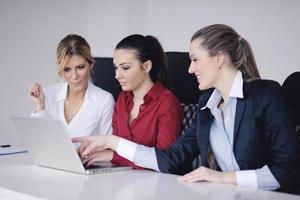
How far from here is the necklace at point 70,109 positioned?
2.25 meters

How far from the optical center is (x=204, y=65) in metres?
1.59

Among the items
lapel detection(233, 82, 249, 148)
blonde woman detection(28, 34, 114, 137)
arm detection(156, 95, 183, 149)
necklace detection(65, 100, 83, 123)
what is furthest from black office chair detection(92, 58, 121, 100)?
lapel detection(233, 82, 249, 148)

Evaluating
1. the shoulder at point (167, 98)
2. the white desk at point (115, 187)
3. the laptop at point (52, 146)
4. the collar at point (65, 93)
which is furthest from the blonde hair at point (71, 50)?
the white desk at point (115, 187)

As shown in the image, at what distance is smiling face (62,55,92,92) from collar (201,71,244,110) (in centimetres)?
81

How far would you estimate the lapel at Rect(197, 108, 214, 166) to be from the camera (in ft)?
→ 5.25

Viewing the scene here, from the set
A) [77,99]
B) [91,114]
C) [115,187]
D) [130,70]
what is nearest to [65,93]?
[77,99]

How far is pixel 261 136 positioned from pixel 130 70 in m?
0.68

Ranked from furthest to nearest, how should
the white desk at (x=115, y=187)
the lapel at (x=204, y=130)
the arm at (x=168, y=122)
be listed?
the arm at (x=168, y=122)
the lapel at (x=204, y=130)
the white desk at (x=115, y=187)

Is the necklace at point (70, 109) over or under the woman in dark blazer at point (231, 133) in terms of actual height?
under

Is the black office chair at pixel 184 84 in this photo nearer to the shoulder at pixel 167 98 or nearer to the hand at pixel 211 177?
the shoulder at pixel 167 98

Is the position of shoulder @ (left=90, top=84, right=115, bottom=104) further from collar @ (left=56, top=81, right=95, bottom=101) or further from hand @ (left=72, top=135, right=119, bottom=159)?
hand @ (left=72, top=135, right=119, bottom=159)

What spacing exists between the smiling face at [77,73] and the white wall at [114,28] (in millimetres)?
830

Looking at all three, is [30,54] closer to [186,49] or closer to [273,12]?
[186,49]

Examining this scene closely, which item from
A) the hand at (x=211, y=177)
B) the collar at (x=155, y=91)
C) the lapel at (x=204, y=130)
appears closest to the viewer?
the hand at (x=211, y=177)
